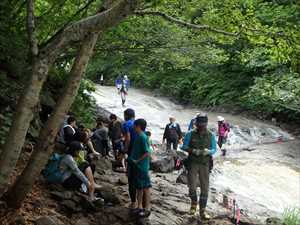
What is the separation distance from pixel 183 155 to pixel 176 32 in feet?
14.2

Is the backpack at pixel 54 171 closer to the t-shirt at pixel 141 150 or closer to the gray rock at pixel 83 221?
the gray rock at pixel 83 221

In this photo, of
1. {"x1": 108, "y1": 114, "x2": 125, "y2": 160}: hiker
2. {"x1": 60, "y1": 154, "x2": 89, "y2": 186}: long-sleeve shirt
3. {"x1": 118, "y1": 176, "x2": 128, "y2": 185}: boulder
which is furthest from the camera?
{"x1": 108, "y1": 114, "x2": 125, "y2": 160}: hiker

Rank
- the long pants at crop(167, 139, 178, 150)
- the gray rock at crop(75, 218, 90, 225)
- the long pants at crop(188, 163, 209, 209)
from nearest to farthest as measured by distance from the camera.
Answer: the gray rock at crop(75, 218, 90, 225)
the long pants at crop(188, 163, 209, 209)
the long pants at crop(167, 139, 178, 150)

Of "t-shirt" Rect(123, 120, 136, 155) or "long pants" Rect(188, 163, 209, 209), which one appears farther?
"t-shirt" Rect(123, 120, 136, 155)

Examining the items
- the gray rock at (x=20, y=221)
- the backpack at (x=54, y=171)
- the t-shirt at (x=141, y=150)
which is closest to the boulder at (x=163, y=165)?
the backpack at (x=54, y=171)

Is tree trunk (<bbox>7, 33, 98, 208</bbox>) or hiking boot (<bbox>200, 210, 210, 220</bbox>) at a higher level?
tree trunk (<bbox>7, 33, 98, 208</bbox>)

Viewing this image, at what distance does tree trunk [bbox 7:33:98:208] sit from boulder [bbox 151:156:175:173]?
7.69 meters

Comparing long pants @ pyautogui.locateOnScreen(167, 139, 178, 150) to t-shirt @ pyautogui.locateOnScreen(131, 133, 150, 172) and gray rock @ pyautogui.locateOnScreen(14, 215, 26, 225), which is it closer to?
t-shirt @ pyautogui.locateOnScreen(131, 133, 150, 172)

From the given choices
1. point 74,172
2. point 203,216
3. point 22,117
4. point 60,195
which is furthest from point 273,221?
point 22,117

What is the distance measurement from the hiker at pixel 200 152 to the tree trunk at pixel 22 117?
10.6 ft

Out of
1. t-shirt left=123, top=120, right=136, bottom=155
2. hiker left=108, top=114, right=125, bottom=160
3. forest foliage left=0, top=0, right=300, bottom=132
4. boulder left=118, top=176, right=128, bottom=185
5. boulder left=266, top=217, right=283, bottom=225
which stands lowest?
boulder left=266, top=217, right=283, bottom=225

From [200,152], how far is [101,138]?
5149 mm

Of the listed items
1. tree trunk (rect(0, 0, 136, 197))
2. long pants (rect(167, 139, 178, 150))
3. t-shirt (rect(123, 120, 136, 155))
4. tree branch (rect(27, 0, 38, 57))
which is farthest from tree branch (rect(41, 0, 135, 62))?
long pants (rect(167, 139, 178, 150))

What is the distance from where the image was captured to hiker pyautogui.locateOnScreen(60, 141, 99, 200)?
7.48m
